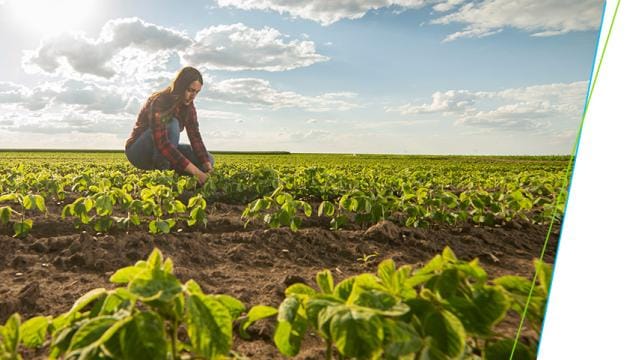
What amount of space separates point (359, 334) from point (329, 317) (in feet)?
0.24

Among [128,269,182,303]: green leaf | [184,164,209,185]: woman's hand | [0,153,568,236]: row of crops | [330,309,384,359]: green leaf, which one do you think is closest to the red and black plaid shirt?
[0,153,568,236]: row of crops

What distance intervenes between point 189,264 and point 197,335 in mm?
2137

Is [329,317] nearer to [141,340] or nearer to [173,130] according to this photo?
[141,340]

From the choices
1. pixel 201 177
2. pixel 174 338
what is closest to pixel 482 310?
pixel 174 338

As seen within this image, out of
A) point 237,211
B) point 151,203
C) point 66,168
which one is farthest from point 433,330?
point 66,168

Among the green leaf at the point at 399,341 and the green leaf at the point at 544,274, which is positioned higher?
the green leaf at the point at 544,274

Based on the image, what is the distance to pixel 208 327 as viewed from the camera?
35.6 inches

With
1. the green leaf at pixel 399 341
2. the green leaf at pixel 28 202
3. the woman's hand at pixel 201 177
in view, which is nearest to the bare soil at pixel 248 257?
the green leaf at pixel 28 202

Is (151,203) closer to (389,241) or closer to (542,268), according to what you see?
(389,241)

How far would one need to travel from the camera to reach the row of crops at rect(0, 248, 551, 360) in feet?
2.83

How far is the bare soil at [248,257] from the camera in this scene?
7.42 ft

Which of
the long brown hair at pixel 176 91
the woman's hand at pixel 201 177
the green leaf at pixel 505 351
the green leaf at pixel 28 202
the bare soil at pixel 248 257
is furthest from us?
the woman's hand at pixel 201 177

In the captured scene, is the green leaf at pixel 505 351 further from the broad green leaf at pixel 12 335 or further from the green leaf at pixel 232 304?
the broad green leaf at pixel 12 335

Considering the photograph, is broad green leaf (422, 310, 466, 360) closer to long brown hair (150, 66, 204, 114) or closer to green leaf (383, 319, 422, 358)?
green leaf (383, 319, 422, 358)
